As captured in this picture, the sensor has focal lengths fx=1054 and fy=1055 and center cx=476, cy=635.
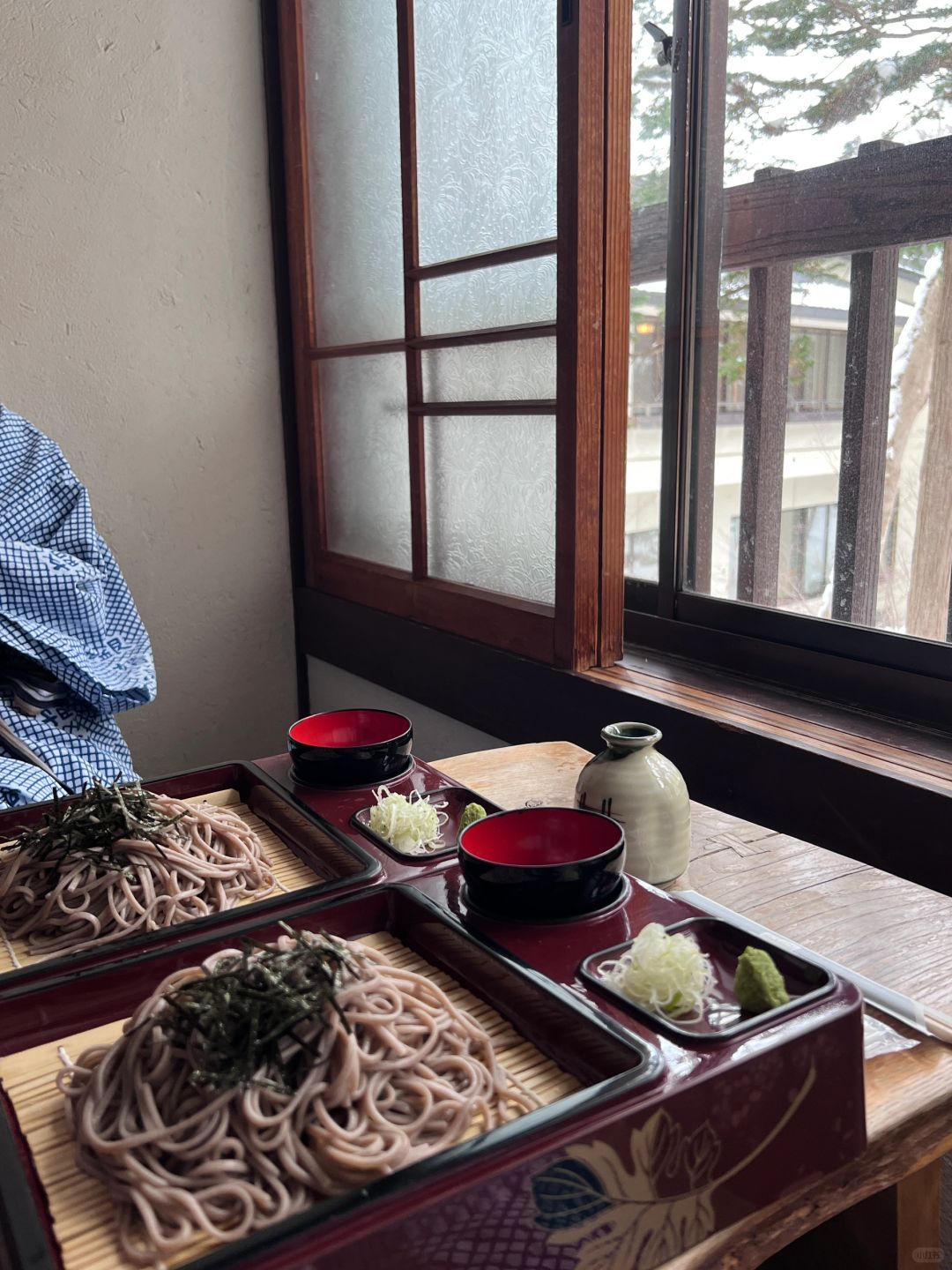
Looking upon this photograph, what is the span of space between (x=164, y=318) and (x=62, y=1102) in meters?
2.57

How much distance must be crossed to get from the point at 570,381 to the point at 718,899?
1233mm

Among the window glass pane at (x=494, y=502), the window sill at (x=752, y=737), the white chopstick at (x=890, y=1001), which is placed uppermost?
the window glass pane at (x=494, y=502)

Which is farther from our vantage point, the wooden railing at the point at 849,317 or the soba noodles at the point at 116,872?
the wooden railing at the point at 849,317

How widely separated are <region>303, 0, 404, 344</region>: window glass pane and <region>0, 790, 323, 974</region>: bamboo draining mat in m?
1.76

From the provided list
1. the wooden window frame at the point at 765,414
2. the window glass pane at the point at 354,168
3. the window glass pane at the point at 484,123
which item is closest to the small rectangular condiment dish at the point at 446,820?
the wooden window frame at the point at 765,414

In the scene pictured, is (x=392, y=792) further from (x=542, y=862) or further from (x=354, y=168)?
(x=354, y=168)

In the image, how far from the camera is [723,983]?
0.85 metres

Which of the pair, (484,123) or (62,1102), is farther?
(484,123)

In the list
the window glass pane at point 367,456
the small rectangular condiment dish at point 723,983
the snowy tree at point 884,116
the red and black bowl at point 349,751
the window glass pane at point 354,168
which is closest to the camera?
the small rectangular condiment dish at point 723,983

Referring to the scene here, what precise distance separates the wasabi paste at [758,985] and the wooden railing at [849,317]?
1.25 m

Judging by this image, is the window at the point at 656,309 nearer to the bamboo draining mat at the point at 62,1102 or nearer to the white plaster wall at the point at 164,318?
the white plaster wall at the point at 164,318

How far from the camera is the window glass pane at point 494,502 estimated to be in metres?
2.33

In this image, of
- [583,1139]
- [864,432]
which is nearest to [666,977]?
[583,1139]

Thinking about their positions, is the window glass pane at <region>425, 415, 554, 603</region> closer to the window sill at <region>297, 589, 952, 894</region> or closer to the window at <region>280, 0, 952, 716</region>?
the window at <region>280, 0, 952, 716</region>
